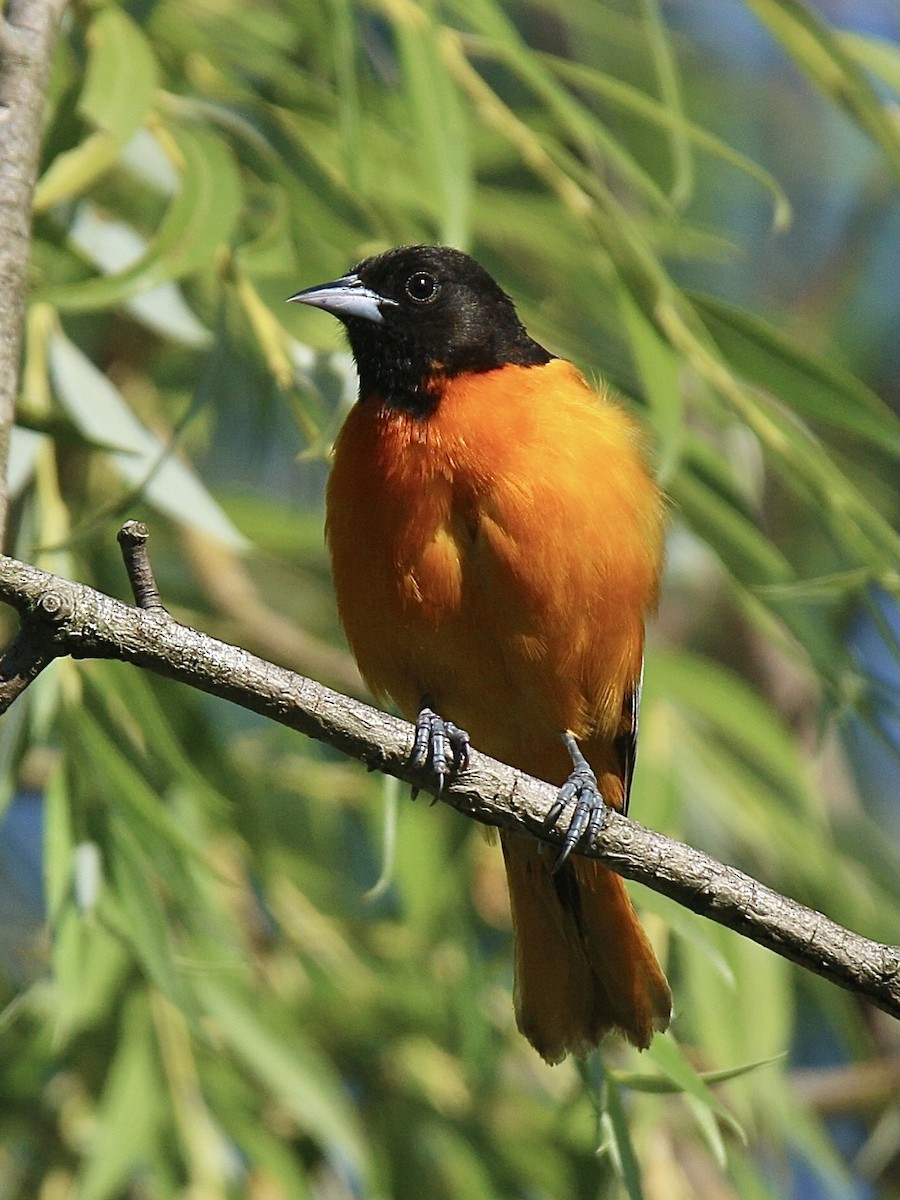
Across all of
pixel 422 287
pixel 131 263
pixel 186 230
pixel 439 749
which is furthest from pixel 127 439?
pixel 439 749

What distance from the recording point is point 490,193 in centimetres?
479

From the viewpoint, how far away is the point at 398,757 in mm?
2438

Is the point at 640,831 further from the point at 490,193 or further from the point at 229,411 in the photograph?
the point at 229,411

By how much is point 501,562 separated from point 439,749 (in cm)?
73

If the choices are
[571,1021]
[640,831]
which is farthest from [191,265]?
[571,1021]

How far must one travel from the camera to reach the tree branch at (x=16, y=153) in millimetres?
A: 2445

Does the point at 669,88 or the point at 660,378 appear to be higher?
the point at 669,88

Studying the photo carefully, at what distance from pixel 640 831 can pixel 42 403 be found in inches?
68.6

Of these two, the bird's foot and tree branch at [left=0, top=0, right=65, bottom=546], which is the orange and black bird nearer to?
the bird's foot

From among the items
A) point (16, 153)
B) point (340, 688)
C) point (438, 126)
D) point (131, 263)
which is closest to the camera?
point (16, 153)

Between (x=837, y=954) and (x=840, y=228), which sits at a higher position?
(x=837, y=954)

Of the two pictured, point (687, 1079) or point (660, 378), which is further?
point (660, 378)

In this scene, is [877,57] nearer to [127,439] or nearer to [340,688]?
[127,439]

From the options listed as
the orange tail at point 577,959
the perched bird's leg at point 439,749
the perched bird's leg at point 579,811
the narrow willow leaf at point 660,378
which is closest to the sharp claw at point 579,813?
the perched bird's leg at point 579,811
